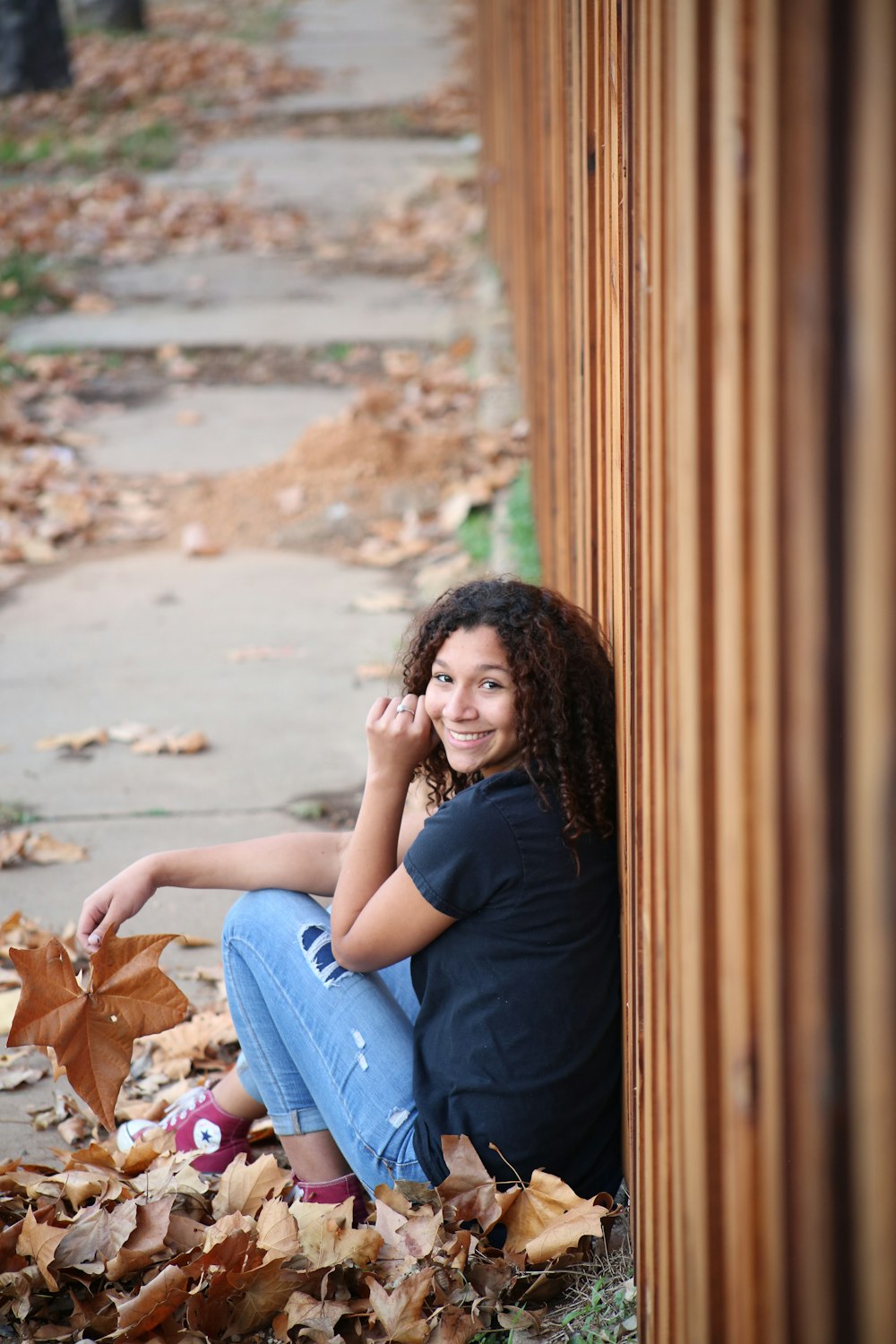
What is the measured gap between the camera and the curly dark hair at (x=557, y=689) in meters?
2.12

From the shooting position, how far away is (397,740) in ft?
7.66

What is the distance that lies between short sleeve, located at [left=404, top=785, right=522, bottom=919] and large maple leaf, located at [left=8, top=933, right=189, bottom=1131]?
505 millimetres

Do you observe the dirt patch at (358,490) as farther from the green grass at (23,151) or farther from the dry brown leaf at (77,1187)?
the green grass at (23,151)

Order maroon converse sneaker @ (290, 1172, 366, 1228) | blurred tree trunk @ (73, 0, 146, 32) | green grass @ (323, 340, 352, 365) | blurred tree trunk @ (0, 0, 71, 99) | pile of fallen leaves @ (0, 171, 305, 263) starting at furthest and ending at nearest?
blurred tree trunk @ (73, 0, 146, 32) < blurred tree trunk @ (0, 0, 71, 99) < pile of fallen leaves @ (0, 171, 305, 263) < green grass @ (323, 340, 352, 365) < maroon converse sneaker @ (290, 1172, 366, 1228)

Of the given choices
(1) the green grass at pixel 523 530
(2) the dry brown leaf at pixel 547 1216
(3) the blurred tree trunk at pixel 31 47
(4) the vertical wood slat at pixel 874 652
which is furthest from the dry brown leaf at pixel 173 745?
(3) the blurred tree trunk at pixel 31 47

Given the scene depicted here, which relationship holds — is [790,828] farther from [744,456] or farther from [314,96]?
[314,96]

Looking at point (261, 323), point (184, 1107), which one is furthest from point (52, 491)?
point (184, 1107)

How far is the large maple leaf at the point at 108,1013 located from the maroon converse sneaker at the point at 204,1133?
375mm

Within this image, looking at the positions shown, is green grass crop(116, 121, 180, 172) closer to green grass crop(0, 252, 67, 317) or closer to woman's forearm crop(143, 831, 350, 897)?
green grass crop(0, 252, 67, 317)

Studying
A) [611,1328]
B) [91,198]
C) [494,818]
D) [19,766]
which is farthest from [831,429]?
[91,198]

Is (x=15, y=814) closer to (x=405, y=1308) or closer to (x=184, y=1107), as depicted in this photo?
(x=184, y=1107)

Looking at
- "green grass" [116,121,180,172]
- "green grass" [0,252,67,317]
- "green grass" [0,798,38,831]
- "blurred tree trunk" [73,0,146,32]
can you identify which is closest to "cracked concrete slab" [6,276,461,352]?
"green grass" [0,252,67,317]

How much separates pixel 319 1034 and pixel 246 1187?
309 mm

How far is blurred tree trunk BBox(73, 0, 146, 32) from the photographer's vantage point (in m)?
20.9
